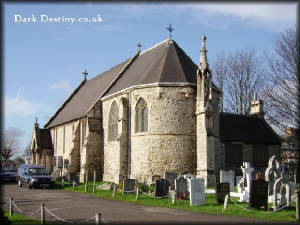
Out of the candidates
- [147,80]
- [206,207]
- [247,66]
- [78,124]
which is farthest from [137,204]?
[247,66]

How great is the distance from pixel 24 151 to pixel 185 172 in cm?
8448

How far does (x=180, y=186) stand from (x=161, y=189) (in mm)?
975

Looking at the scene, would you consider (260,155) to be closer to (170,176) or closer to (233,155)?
(233,155)

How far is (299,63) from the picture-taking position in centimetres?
2269

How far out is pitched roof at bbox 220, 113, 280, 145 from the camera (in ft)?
104

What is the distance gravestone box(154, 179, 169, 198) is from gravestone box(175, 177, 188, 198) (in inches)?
25.4

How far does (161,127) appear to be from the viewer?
24.2 m

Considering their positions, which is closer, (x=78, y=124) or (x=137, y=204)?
(x=137, y=204)

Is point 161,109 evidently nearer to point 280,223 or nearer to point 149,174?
point 149,174

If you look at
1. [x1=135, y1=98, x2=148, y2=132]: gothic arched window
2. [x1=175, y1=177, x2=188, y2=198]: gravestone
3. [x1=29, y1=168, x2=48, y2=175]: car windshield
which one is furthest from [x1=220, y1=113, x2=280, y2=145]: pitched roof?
[x1=29, y1=168, x2=48, y2=175]: car windshield

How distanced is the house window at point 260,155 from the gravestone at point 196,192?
16.8m

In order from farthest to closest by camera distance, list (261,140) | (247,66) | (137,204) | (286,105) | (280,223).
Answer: (247,66) → (261,140) → (286,105) → (137,204) → (280,223)

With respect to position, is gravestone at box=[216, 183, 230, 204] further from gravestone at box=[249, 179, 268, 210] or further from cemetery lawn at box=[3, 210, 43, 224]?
cemetery lawn at box=[3, 210, 43, 224]

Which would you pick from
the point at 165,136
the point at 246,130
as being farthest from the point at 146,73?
the point at 246,130
